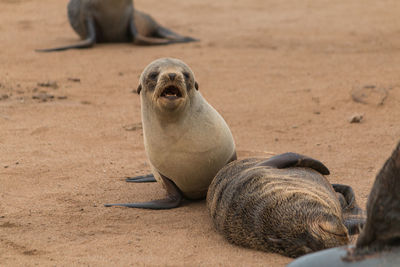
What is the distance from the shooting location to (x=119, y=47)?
11.2 metres

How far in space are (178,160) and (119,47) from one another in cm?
631

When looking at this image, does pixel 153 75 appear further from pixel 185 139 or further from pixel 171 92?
pixel 185 139

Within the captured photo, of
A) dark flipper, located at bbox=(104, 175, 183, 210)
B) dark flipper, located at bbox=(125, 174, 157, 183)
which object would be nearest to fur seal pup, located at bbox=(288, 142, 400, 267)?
dark flipper, located at bbox=(104, 175, 183, 210)

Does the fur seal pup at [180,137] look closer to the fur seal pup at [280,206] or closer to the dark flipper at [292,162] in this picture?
the fur seal pup at [280,206]

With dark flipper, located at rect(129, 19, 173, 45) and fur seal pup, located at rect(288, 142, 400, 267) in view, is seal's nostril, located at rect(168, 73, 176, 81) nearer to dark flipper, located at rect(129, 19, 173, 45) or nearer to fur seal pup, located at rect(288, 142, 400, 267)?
fur seal pup, located at rect(288, 142, 400, 267)

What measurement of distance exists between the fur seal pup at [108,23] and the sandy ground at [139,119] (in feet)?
1.06

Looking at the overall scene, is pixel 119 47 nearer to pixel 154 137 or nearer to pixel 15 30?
pixel 15 30

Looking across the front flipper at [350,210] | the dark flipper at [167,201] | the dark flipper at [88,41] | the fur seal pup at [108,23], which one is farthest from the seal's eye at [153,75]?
the fur seal pup at [108,23]

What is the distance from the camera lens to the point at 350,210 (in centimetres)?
461

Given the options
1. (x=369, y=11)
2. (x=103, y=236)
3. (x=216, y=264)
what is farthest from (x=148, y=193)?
(x=369, y=11)

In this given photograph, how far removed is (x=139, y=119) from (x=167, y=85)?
2570 mm

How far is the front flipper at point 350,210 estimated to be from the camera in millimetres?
4258

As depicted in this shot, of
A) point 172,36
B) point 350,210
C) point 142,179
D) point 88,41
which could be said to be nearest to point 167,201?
point 142,179

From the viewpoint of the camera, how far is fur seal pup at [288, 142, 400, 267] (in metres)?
2.97
